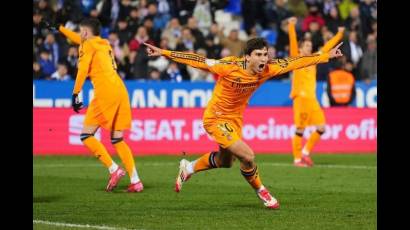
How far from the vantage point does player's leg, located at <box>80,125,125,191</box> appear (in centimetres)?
1561

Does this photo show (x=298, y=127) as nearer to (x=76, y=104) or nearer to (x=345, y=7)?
(x=76, y=104)

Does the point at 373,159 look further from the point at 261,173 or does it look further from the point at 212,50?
the point at 212,50

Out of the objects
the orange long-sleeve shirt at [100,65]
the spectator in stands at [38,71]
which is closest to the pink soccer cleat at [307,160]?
the orange long-sleeve shirt at [100,65]

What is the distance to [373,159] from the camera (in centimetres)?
2248

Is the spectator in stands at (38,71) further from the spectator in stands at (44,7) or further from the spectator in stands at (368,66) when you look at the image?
the spectator in stands at (368,66)

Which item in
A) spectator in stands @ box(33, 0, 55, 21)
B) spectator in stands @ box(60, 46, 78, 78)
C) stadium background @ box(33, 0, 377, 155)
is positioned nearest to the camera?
stadium background @ box(33, 0, 377, 155)

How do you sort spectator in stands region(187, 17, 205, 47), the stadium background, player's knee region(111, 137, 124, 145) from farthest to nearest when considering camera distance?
spectator in stands region(187, 17, 205, 47) < the stadium background < player's knee region(111, 137, 124, 145)

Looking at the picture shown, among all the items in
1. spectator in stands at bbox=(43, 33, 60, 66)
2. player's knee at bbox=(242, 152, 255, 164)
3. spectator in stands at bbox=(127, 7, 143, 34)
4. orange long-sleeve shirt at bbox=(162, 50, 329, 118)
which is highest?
spectator in stands at bbox=(127, 7, 143, 34)

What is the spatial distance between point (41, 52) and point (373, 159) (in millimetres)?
8897

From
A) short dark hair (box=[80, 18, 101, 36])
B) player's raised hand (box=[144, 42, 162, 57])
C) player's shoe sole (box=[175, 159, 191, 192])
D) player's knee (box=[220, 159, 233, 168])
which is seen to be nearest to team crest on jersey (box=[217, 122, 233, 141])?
player's knee (box=[220, 159, 233, 168])

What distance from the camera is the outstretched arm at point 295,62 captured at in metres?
13.3

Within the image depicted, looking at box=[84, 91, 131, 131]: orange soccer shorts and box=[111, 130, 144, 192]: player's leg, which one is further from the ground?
box=[84, 91, 131, 131]: orange soccer shorts

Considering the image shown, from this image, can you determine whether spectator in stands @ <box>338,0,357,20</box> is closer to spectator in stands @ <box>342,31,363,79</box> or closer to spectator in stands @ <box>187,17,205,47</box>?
spectator in stands @ <box>342,31,363,79</box>
